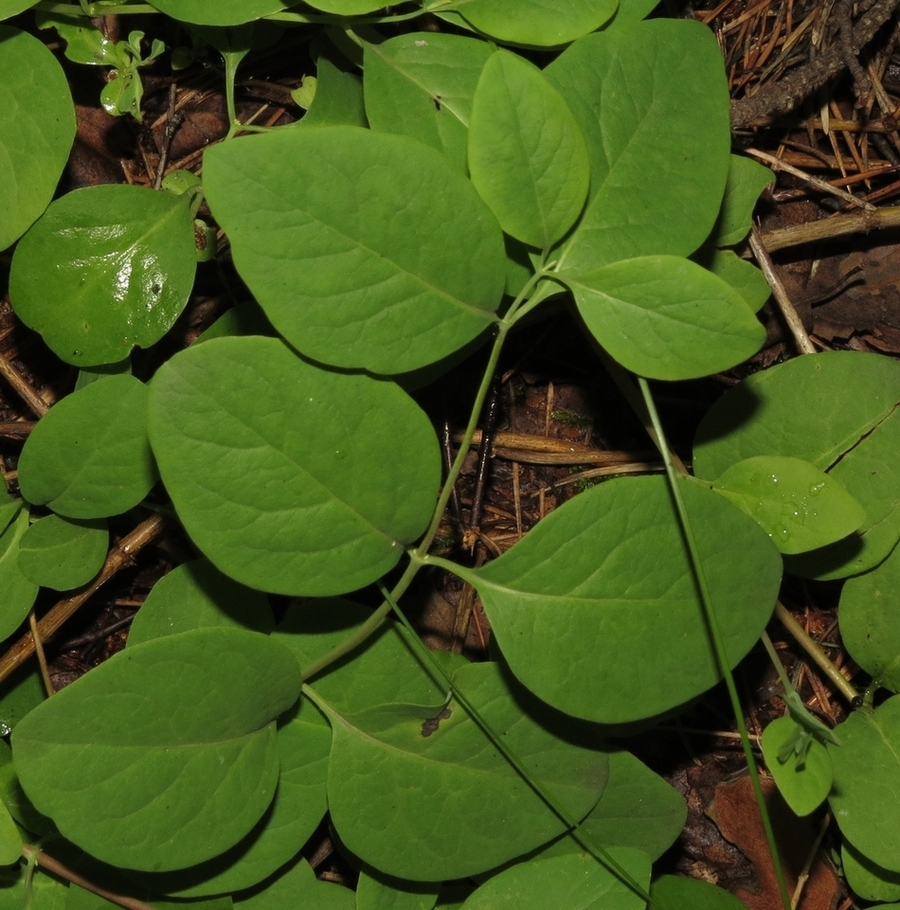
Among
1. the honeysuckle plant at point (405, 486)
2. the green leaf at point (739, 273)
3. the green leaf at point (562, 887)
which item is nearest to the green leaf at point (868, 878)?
the honeysuckle plant at point (405, 486)

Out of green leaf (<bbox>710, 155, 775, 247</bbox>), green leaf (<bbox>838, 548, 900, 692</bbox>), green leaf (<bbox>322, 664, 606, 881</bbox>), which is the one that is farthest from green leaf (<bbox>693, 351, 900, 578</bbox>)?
green leaf (<bbox>322, 664, 606, 881</bbox>)

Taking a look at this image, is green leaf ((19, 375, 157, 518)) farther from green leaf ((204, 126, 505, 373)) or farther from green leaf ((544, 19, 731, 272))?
green leaf ((544, 19, 731, 272))

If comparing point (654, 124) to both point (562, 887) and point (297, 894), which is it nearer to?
point (562, 887)

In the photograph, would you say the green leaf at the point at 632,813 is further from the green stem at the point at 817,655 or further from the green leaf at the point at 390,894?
the green stem at the point at 817,655

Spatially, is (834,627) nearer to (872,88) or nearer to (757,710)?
(757,710)

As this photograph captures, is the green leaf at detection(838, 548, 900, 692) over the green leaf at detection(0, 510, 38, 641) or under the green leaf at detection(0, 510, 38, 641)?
under

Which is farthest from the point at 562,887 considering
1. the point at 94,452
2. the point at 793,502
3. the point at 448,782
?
the point at 94,452
